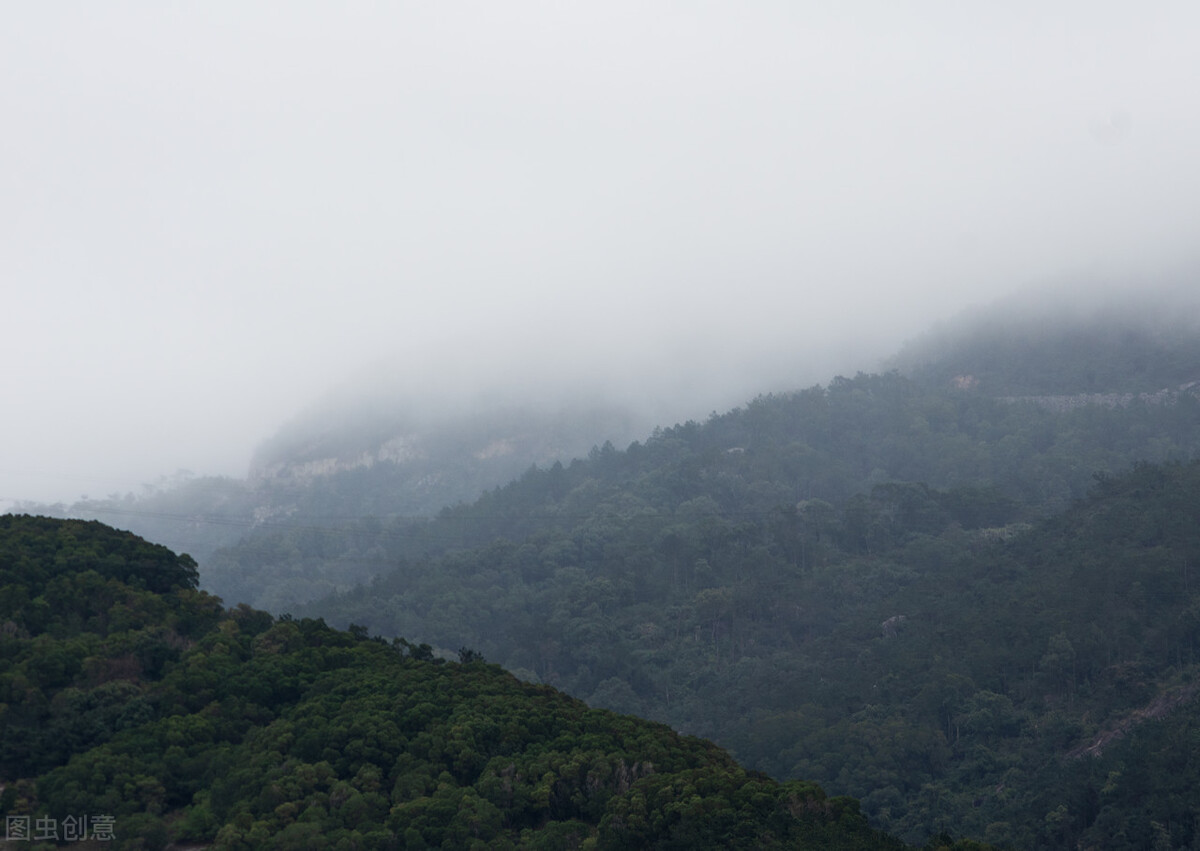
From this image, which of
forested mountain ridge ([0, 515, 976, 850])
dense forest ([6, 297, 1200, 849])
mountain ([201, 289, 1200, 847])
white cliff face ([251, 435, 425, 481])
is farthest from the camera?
white cliff face ([251, 435, 425, 481])

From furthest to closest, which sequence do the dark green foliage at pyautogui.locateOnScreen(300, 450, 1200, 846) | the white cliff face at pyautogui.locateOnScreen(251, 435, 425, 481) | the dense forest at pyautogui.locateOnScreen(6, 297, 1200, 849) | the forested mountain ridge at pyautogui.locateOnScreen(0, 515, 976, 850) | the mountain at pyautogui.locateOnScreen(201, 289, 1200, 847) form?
the white cliff face at pyautogui.locateOnScreen(251, 435, 425, 481) < the dark green foliage at pyautogui.locateOnScreen(300, 450, 1200, 846) < the mountain at pyautogui.locateOnScreen(201, 289, 1200, 847) < the dense forest at pyautogui.locateOnScreen(6, 297, 1200, 849) < the forested mountain ridge at pyautogui.locateOnScreen(0, 515, 976, 850)

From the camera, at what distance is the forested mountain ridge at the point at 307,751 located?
28.5 m

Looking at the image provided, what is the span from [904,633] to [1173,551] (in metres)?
17.7

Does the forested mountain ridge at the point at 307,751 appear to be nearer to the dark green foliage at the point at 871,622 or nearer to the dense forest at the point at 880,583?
the dense forest at the point at 880,583

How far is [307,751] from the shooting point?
3284cm


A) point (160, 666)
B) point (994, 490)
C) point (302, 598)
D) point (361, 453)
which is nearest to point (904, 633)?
point (994, 490)

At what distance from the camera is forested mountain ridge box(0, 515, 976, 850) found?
28.5m

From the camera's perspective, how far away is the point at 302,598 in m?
125

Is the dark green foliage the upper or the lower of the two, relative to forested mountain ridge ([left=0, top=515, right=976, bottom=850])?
lower

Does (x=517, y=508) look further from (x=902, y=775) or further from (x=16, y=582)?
(x=16, y=582)

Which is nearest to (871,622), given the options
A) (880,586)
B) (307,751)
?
(880,586)

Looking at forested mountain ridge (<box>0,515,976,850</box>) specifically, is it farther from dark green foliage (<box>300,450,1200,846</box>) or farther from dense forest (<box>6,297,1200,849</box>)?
dark green foliage (<box>300,450,1200,846</box>)

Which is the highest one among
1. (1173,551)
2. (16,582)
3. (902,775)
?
(16,582)

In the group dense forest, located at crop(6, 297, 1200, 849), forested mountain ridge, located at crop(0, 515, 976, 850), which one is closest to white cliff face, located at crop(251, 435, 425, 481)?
dense forest, located at crop(6, 297, 1200, 849)
